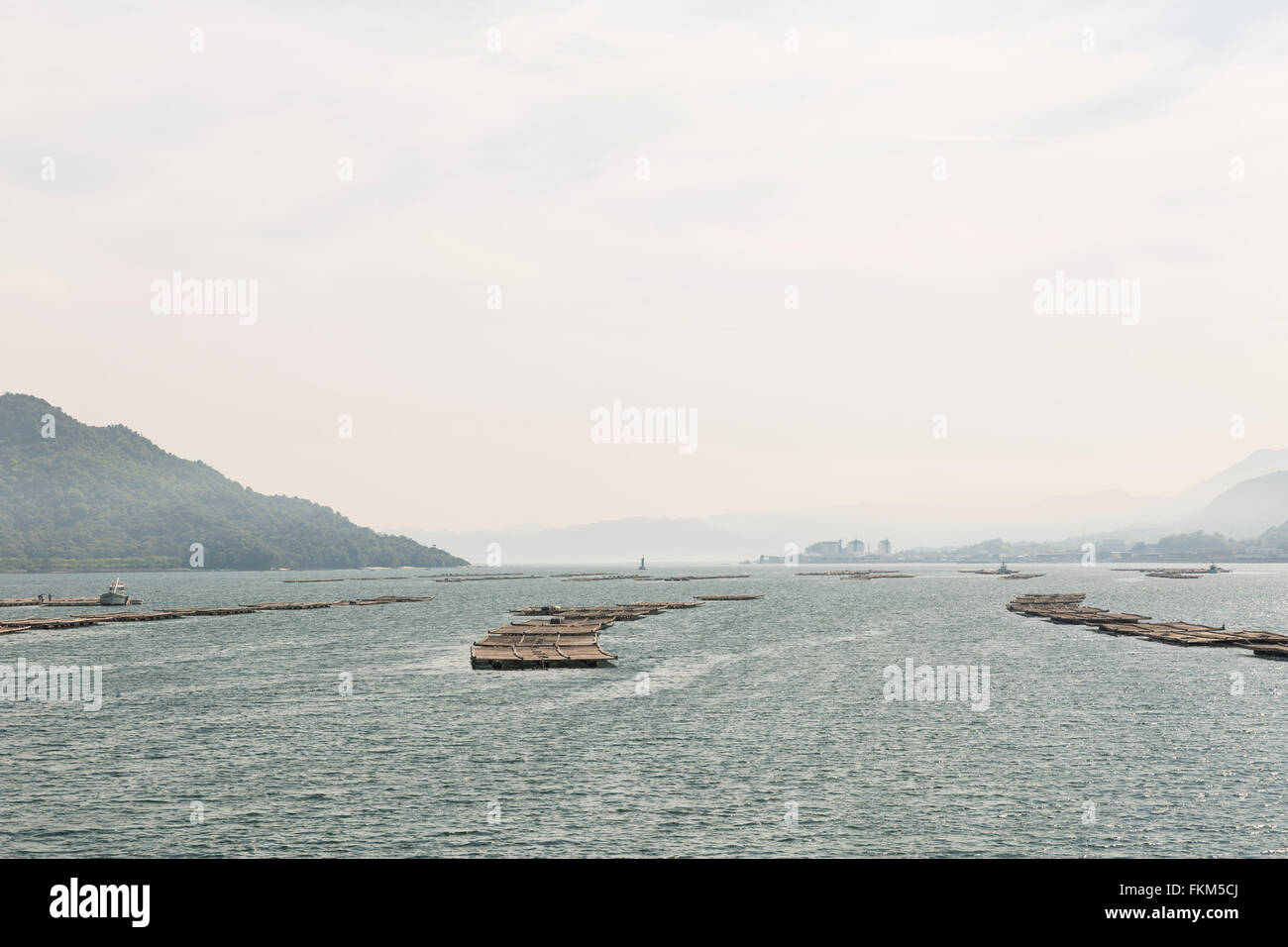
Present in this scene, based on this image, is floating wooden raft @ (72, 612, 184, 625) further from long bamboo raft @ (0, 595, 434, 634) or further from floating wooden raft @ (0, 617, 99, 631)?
floating wooden raft @ (0, 617, 99, 631)

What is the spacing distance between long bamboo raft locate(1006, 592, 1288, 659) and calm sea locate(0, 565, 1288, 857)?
413 inches

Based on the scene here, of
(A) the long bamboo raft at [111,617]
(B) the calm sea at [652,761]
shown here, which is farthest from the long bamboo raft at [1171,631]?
(A) the long bamboo raft at [111,617]

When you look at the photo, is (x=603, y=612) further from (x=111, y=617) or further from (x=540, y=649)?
(x=111, y=617)

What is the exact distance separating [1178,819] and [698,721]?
96.5ft

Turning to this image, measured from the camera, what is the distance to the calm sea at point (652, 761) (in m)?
37.6

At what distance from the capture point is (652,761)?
5050 cm

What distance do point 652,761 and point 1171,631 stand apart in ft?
333

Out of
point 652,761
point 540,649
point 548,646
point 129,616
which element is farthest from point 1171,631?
point 129,616

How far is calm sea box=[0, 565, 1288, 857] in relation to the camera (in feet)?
123

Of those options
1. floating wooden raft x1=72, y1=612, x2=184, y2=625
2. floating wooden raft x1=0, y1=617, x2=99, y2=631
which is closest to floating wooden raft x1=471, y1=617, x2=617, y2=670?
floating wooden raft x1=0, y1=617, x2=99, y2=631
